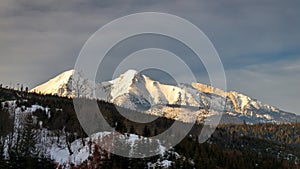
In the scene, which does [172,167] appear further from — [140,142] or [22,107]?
[22,107]

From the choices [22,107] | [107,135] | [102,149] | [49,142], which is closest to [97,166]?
[102,149]

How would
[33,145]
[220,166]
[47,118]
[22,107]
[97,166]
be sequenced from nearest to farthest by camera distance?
1. [97,166]
2. [33,145]
3. [220,166]
4. [47,118]
5. [22,107]

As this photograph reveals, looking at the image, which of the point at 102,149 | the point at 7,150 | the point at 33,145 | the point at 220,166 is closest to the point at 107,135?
the point at 102,149

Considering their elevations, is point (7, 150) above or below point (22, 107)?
below

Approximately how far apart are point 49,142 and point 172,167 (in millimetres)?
21019

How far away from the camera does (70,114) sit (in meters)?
74.9

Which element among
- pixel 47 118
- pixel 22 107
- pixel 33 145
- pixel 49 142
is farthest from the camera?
pixel 22 107

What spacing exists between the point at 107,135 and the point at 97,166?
7414 millimetres

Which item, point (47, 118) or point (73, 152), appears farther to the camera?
point (47, 118)

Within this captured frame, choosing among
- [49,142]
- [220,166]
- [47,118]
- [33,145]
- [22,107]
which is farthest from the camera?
[22,107]

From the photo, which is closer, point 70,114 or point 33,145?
point 33,145

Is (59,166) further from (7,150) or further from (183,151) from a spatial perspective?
(183,151)

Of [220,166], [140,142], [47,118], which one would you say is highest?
[47,118]

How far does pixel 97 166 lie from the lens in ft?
171
